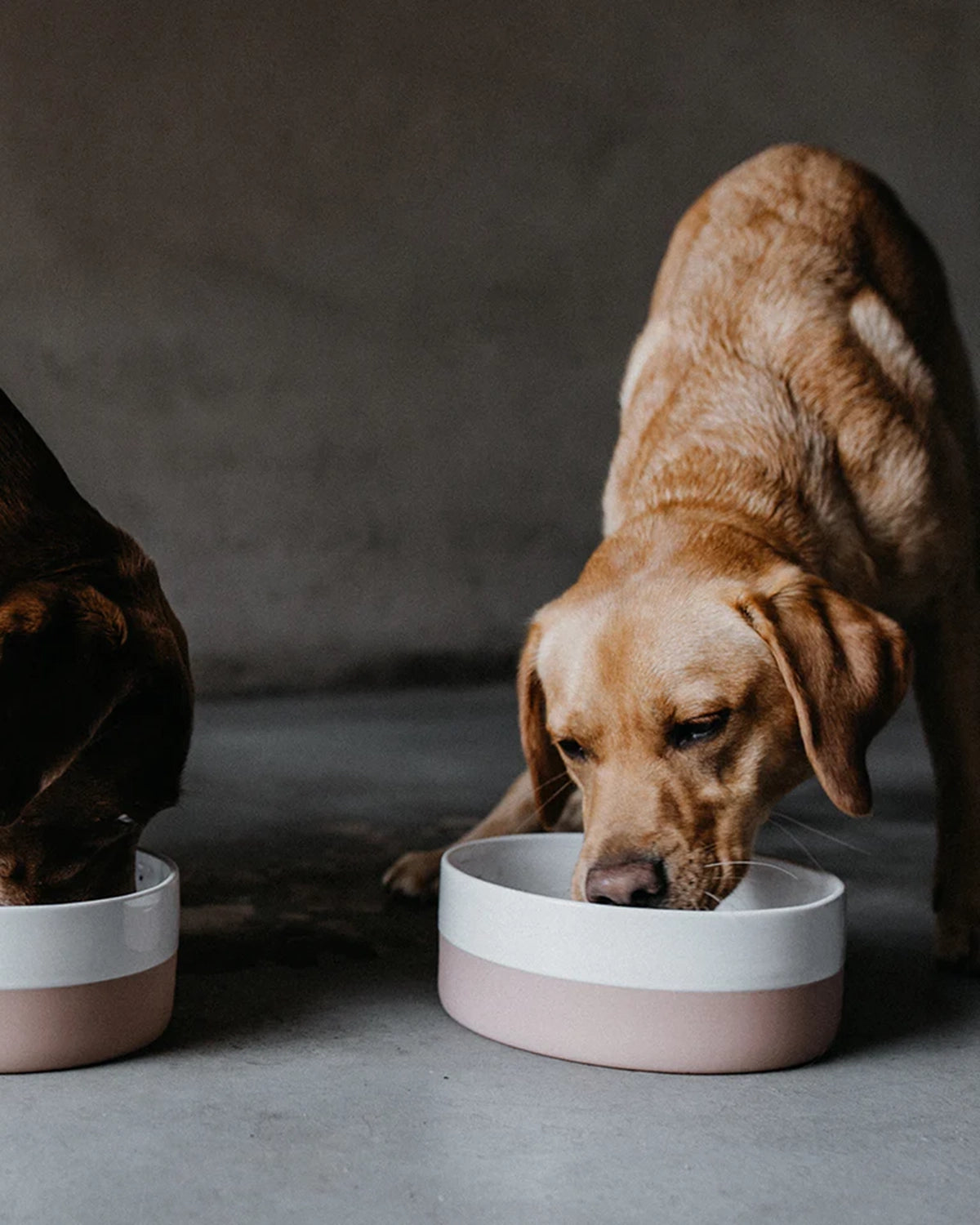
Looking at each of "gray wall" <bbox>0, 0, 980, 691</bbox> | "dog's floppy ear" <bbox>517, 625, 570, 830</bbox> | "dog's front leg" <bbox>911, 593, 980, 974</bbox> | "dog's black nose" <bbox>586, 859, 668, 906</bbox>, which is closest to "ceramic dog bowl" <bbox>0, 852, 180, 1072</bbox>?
"dog's black nose" <bbox>586, 859, 668, 906</bbox>

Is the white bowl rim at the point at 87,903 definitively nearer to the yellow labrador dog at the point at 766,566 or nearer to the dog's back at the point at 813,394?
the yellow labrador dog at the point at 766,566

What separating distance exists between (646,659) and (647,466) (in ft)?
2.18

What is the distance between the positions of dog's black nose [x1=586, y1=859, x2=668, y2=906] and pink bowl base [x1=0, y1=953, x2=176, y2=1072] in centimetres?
59

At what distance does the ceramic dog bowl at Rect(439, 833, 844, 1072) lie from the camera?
6.44 ft

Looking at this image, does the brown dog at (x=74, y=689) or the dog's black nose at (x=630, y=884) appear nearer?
the brown dog at (x=74, y=689)

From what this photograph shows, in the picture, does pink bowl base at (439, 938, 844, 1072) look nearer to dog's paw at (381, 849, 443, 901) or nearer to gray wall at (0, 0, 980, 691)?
dog's paw at (381, 849, 443, 901)

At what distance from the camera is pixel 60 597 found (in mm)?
1881

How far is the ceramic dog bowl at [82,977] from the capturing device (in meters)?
1.86

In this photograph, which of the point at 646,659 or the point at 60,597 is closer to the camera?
the point at 60,597

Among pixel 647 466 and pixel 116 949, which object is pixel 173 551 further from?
pixel 116 949

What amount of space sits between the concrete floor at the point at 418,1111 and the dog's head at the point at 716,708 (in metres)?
0.32

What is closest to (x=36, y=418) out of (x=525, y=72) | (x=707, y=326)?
(x=525, y=72)

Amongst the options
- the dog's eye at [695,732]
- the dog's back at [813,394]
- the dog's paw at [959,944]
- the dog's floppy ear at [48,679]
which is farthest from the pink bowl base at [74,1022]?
the dog's paw at [959,944]

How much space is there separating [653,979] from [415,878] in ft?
3.40
